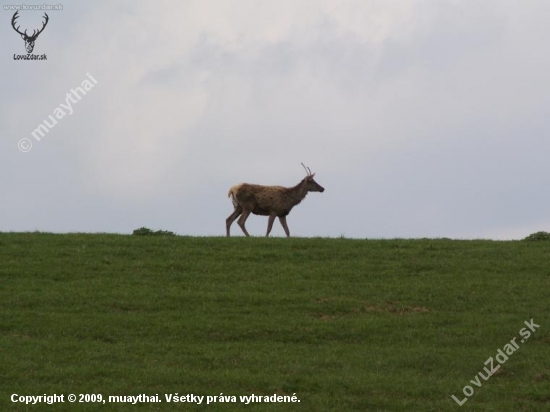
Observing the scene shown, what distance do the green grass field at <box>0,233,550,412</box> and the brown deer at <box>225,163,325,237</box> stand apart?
401 centimetres

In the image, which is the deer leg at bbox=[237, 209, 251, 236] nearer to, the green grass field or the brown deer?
the brown deer

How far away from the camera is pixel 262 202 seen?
1268 inches

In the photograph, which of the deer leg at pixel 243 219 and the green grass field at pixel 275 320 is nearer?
the green grass field at pixel 275 320

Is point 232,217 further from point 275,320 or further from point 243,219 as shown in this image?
point 275,320

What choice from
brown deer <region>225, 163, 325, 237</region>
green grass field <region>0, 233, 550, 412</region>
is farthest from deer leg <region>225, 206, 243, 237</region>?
green grass field <region>0, 233, 550, 412</region>

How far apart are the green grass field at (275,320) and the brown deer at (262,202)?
4.01m

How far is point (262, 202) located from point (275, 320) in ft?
38.6

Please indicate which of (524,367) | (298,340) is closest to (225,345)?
(298,340)

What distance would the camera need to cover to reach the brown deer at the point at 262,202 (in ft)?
105

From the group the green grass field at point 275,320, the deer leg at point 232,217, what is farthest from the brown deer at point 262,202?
the green grass field at point 275,320

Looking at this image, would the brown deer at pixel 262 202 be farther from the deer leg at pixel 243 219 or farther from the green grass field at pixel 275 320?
the green grass field at pixel 275 320

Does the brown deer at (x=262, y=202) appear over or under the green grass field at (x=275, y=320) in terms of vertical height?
over

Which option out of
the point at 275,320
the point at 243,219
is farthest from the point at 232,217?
the point at 275,320

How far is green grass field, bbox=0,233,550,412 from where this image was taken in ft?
55.2
